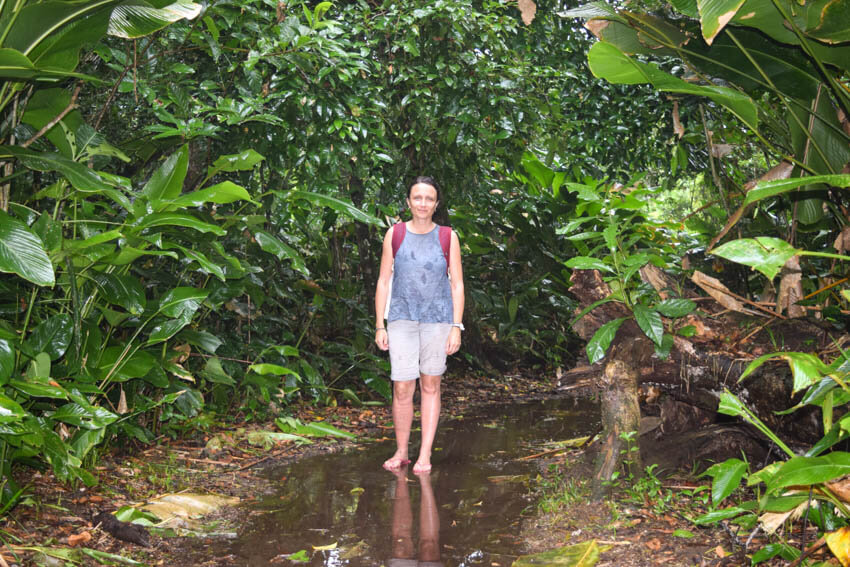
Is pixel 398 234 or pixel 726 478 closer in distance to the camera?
pixel 726 478

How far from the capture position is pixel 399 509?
4109mm

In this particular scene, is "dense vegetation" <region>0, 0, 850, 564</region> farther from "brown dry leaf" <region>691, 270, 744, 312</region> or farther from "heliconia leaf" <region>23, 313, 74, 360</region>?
"brown dry leaf" <region>691, 270, 744, 312</region>

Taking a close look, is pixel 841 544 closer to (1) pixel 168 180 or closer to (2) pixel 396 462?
(2) pixel 396 462

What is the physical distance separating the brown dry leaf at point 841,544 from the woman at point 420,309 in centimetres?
262

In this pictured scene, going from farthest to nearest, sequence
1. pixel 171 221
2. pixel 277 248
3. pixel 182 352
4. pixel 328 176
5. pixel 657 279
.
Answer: pixel 328 176
pixel 182 352
pixel 657 279
pixel 277 248
pixel 171 221

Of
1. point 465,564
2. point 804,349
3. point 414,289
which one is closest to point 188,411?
point 414,289

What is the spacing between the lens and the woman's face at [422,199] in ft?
15.5

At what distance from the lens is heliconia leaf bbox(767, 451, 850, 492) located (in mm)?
2445

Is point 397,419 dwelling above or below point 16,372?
below

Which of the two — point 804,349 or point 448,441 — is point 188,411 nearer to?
point 448,441

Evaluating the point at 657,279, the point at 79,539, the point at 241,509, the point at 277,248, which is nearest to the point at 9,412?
the point at 79,539

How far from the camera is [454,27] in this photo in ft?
19.5

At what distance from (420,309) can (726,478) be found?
235 centimetres

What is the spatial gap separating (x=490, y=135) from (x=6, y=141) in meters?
3.60
